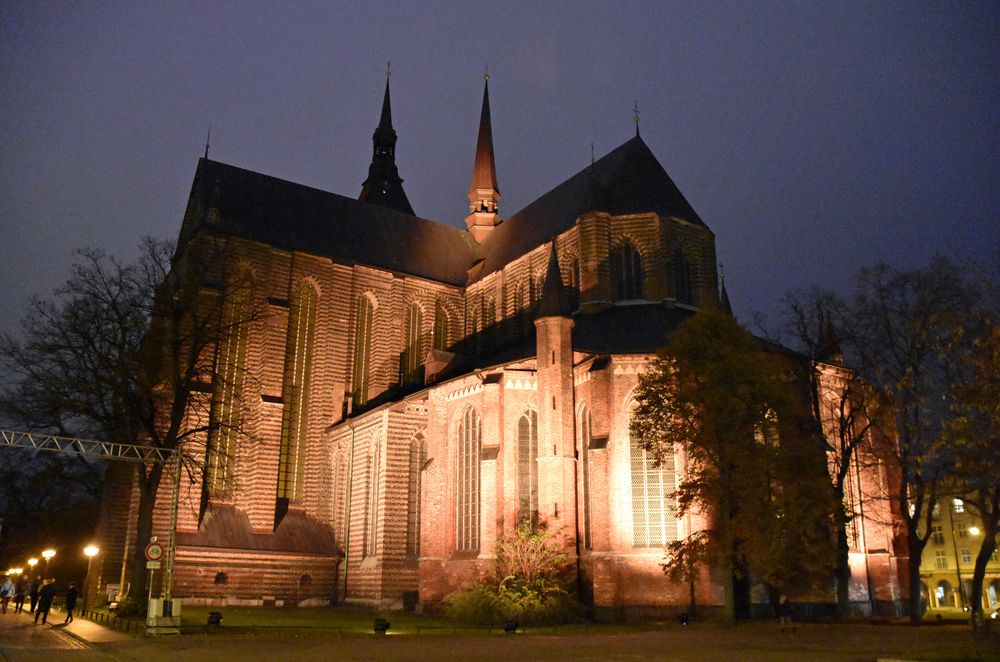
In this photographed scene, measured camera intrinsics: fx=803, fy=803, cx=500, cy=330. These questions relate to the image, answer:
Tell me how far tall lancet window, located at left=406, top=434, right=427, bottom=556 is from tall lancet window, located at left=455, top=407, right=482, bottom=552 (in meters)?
2.40

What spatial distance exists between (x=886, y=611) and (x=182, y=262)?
36438 mm

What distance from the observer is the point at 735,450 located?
941 inches

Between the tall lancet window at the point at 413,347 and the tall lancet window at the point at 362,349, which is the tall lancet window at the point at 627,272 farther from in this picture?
the tall lancet window at the point at 362,349

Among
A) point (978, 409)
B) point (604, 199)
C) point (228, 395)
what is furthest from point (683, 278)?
point (978, 409)

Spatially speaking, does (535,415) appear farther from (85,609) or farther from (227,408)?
(85,609)

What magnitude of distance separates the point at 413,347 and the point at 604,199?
13.8m

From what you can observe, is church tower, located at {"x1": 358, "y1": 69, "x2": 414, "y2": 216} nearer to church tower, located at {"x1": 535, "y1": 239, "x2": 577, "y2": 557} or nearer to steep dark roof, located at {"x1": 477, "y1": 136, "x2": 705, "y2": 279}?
steep dark roof, located at {"x1": 477, "y1": 136, "x2": 705, "y2": 279}

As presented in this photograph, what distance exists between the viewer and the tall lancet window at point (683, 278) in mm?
37625

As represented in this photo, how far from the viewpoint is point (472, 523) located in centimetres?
3234

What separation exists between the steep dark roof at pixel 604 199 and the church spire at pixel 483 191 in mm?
8059

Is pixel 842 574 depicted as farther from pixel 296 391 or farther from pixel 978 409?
pixel 296 391

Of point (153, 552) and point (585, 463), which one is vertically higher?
point (585, 463)

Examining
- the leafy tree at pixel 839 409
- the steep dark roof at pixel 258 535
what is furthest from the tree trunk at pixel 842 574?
the steep dark roof at pixel 258 535

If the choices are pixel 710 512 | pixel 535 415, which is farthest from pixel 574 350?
pixel 710 512
